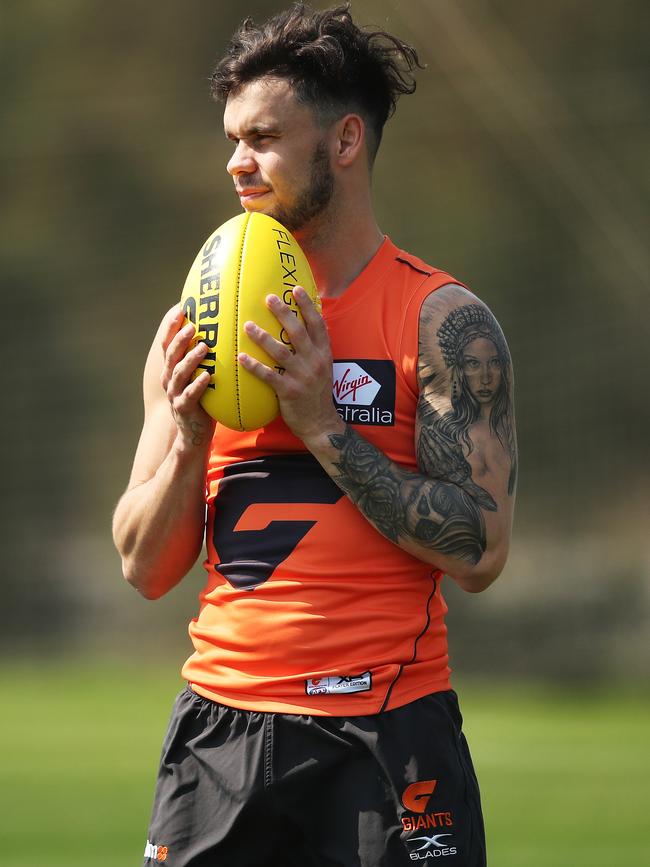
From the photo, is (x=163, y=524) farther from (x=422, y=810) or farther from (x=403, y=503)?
(x=422, y=810)

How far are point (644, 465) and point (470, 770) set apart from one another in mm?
6146

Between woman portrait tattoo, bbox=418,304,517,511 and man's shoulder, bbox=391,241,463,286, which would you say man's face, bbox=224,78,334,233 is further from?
woman portrait tattoo, bbox=418,304,517,511

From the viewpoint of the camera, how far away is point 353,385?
106 inches

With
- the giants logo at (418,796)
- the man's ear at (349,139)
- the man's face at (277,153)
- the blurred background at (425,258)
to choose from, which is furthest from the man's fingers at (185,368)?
the blurred background at (425,258)

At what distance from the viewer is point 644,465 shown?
28.2 ft

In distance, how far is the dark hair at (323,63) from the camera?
284 cm

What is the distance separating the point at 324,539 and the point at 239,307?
464 millimetres

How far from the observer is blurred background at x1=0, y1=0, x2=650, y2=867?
340 inches

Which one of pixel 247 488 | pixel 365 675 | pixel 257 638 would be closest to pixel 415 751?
pixel 365 675

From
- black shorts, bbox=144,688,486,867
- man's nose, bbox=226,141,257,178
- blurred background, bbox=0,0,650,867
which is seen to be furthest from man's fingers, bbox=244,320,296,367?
blurred background, bbox=0,0,650,867

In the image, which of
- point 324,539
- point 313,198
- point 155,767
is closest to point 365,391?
point 324,539

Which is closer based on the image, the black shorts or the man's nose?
the black shorts

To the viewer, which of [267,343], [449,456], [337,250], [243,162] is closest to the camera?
[267,343]

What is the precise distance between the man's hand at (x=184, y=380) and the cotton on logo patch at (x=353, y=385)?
257 millimetres
